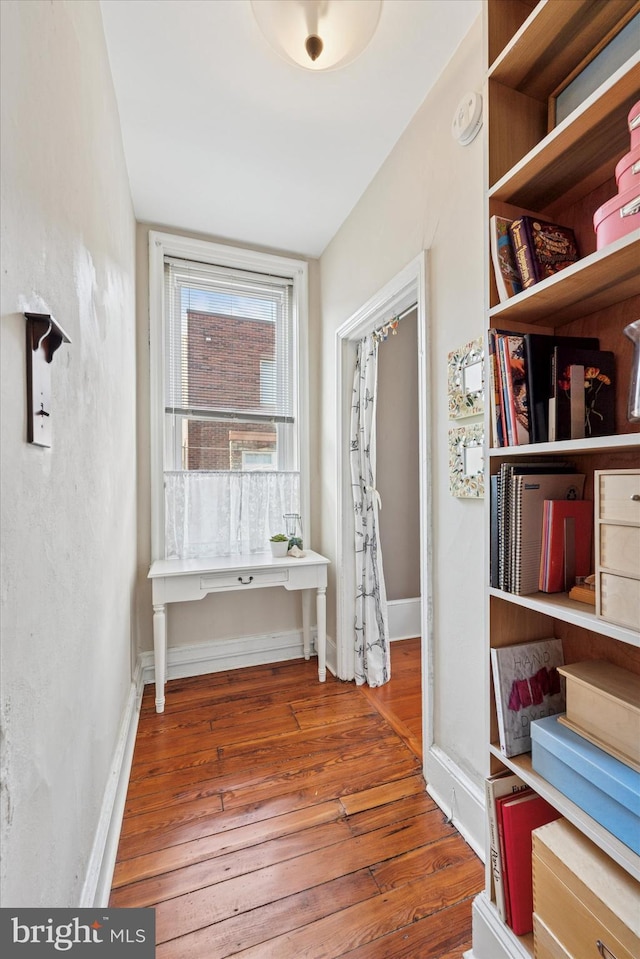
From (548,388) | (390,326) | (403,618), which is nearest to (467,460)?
(548,388)

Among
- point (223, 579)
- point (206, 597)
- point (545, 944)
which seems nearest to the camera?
point (545, 944)

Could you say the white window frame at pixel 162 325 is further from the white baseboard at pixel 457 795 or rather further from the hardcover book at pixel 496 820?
the hardcover book at pixel 496 820

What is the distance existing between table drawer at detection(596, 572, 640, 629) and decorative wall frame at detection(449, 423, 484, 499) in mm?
597

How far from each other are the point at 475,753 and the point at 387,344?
262 cm

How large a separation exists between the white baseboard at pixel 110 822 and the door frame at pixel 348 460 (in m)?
1.16

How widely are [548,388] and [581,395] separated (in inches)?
3.6

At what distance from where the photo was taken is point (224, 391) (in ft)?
8.99

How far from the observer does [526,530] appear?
3.19 ft

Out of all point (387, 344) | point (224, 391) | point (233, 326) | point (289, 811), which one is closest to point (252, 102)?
point (233, 326)

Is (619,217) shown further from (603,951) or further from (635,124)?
(603,951)

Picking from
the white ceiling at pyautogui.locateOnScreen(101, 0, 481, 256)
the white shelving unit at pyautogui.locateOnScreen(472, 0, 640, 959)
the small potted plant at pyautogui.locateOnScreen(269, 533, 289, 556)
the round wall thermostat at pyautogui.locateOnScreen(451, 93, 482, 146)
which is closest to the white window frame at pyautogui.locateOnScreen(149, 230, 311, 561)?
the white ceiling at pyautogui.locateOnScreen(101, 0, 481, 256)

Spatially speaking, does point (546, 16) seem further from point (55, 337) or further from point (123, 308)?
point (123, 308)

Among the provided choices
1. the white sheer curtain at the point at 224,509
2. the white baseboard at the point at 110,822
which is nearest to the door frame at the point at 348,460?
the white sheer curtain at the point at 224,509

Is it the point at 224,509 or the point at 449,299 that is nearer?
the point at 449,299
